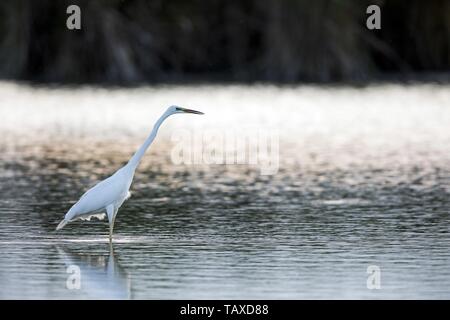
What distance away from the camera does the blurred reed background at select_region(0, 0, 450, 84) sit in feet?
117

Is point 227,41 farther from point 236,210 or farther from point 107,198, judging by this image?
point 107,198

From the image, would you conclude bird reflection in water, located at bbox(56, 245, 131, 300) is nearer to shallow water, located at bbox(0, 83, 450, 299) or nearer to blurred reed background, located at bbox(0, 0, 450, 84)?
shallow water, located at bbox(0, 83, 450, 299)

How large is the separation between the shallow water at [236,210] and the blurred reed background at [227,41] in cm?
810

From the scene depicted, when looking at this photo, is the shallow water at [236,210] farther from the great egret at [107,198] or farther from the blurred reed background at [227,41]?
the blurred reed background at [227,41]

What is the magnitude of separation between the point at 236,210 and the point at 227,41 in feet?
86.0

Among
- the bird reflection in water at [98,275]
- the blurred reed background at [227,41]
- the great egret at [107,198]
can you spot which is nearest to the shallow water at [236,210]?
the bird reflection in water at [98,275]

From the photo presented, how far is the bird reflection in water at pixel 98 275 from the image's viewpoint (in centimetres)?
925

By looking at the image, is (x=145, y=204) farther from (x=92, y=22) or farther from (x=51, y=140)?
(x=92, y=22)

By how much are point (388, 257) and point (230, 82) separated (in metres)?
26.9

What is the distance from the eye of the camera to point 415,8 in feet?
124

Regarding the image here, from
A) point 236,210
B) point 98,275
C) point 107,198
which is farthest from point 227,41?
point 98,275

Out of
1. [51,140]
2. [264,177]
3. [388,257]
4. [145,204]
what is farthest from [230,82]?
[388,257]

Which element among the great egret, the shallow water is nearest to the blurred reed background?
the shallow water

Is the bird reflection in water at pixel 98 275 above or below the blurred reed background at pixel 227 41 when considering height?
below
